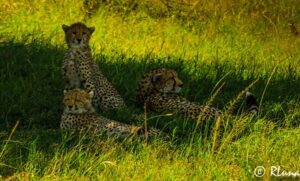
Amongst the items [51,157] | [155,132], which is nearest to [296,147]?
[155,132]

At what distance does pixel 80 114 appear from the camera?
7230 millimetres

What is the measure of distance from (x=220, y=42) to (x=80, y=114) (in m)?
4.97

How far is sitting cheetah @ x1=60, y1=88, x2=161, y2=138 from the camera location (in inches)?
267

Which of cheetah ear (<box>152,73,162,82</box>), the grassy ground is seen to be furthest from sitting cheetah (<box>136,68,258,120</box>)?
the grassy ground

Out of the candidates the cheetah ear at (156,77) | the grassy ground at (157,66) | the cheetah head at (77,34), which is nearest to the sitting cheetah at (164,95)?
the cheetah ear at (156,77)

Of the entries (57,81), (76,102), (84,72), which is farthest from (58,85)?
(76,102)

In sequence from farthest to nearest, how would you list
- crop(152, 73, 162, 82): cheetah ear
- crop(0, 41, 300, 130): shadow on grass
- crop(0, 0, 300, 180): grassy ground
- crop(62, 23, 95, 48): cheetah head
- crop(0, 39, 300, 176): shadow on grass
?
crop(62, 23, 95, 48): cheetah head → crop(152, 73, 162, 82): cheetah ear → crop(0, 41, 300, 130): shadow on grass → crop(0, 39, 300, 176): shadow on grass → crop(0, 0, 300, 180): grassy ground

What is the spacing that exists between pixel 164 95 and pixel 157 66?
1616 mm

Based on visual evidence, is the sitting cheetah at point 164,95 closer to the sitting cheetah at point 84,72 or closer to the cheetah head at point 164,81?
the cheetah head at point 164,81

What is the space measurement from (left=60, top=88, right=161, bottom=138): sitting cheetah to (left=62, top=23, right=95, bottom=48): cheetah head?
4.43 feet

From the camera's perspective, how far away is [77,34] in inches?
336

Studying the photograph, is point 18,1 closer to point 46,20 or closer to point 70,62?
point 46,20

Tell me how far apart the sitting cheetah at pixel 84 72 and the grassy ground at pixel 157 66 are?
0.73 feet

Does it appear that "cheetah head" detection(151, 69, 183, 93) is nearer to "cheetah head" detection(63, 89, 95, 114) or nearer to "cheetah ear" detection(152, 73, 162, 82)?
"cheetah ear" detection(152, 73, 162, 82)
